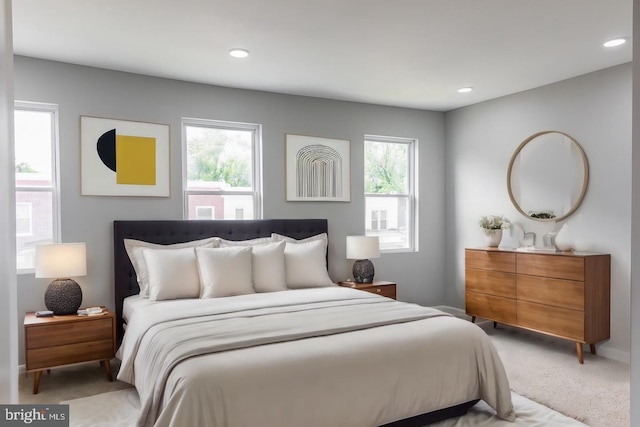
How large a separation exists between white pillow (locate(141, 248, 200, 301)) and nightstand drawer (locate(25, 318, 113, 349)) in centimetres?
42

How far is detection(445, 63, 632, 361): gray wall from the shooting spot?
12.9 feet

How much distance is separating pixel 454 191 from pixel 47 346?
181 inches

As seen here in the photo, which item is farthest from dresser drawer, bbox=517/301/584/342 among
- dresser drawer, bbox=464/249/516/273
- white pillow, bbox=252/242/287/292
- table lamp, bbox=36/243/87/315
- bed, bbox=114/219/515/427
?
table lamp, bbox=36/243/87/315

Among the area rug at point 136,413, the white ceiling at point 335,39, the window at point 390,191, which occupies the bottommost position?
the area rug at point 136,413

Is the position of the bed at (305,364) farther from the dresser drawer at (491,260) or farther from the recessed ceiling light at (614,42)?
the recessed ceiling light at (614,42)

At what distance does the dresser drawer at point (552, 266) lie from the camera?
3879 millimetres

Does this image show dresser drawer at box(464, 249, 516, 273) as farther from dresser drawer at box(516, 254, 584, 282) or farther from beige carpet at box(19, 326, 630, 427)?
beige carpet at box(19, 326, 630, 427)

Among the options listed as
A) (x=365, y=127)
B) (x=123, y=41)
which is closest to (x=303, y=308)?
(x=123, y=41)

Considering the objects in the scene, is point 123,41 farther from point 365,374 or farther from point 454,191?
point 454,191

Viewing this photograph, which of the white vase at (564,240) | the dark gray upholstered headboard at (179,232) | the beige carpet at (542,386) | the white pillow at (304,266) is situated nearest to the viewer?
the beige carpet at (542,386)

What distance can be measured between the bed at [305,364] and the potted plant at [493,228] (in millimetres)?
1990

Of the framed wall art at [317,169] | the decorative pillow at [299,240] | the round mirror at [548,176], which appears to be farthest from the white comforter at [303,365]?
the round mirror at [548,176]

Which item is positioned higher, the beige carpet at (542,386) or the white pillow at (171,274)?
the white pillow at (171,274)

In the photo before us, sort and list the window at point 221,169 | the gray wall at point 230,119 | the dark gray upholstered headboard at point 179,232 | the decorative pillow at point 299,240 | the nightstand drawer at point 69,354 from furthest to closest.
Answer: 1. the decorative pillow at point 299,240
2. the window at point 221,169
3. the dark gray upholstered headboard at point 179,232
4. the gray wall at point 230,119
5. the nightstand drawer at point 69,354
